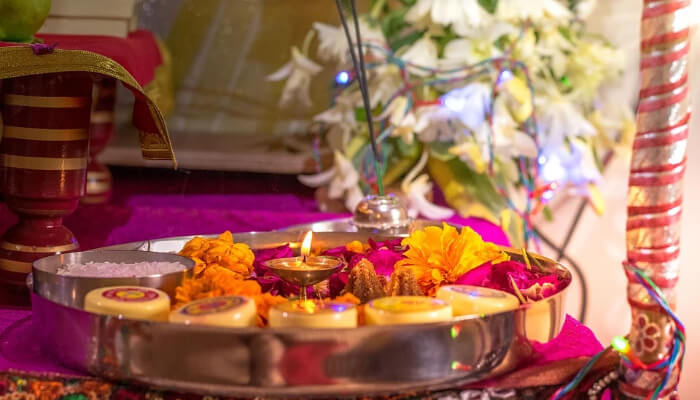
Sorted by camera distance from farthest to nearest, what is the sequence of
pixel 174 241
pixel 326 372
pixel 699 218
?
pixel 699 218 < pixel 174 241 < pixel 326 372

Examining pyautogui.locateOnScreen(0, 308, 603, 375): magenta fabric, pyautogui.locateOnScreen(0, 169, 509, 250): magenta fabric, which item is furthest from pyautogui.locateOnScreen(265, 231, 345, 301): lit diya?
pyautogui.locateOnScreen(0, 169, 509, 250): magenta fabric

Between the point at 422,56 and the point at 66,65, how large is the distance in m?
0.56

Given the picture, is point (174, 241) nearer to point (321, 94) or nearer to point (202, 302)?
point (202, 302)

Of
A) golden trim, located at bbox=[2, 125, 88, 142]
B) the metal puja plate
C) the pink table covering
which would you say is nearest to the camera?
the metal puja plate

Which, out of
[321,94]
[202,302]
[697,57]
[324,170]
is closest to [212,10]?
[321,94]

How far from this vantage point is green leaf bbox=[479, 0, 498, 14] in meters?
1.08

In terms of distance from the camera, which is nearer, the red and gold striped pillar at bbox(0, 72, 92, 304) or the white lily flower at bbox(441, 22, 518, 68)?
the red and gold striped pillar at bbox(0, 72, 92, 304)

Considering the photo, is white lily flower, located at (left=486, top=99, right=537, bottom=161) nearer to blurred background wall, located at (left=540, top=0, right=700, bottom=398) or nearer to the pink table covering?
the pink table covering

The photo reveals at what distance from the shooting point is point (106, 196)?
1084mm

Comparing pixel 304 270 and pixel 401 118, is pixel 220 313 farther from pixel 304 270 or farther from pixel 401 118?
pixel 401 118

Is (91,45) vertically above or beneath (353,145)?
above

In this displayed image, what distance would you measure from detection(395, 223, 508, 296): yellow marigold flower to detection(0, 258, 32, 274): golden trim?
11.3 inches

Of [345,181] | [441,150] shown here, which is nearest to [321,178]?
[345,181]

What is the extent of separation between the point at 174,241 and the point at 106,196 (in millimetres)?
482
